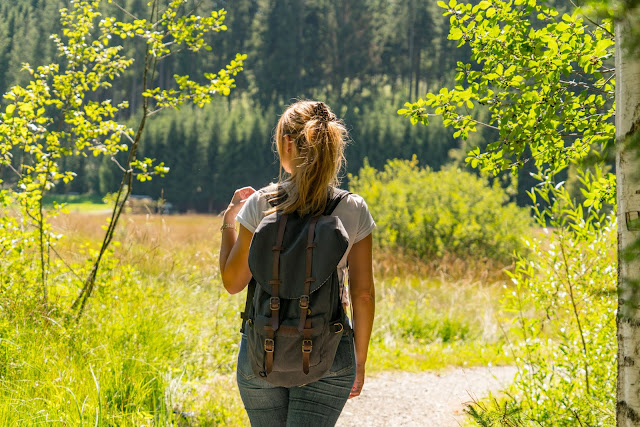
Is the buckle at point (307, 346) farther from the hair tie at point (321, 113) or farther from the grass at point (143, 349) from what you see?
the grass at point (143, 349)

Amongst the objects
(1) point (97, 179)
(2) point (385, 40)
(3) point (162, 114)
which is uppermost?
(2) point (385, 40)

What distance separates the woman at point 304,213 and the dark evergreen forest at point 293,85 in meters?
46.1

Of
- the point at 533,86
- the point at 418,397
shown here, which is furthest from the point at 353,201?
the point at 418,397

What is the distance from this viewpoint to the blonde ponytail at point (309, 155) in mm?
1837

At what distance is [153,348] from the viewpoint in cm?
440

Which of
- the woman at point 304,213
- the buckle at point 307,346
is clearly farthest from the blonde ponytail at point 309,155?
the buckle at point 307,346

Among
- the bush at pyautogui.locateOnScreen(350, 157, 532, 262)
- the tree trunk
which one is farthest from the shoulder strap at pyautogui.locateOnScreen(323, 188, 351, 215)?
the bush at pyautogui.locateOnScreen(350, 157, 532, 262)

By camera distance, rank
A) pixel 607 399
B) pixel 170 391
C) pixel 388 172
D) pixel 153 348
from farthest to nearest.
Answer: pixel 388 172 < pixel 153 348 < pixel 170 391 < pixel 607 399

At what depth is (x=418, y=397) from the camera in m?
5.36

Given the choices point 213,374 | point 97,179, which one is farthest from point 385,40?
point 213,374

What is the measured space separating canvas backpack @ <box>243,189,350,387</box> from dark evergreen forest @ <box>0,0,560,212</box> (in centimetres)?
4623

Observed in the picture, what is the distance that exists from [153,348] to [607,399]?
106 inches

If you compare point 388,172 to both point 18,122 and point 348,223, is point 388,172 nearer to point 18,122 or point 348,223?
point 18,122

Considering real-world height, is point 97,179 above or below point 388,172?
below
